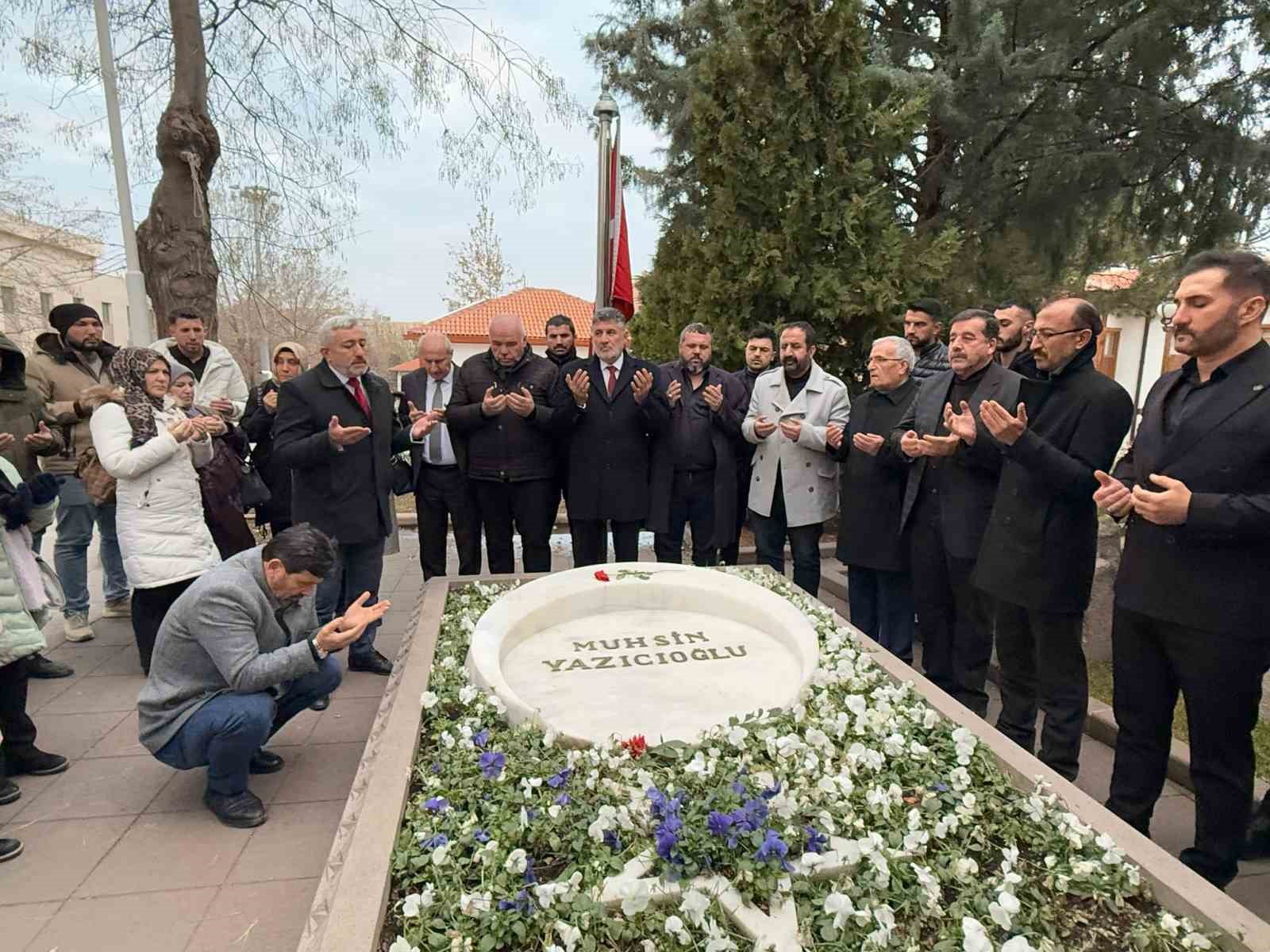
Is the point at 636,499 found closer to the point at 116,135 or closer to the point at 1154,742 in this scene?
the point at 1154,742

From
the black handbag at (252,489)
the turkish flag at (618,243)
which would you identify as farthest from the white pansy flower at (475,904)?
the turkish flag at (618,243)

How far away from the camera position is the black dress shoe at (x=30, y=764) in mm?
3125

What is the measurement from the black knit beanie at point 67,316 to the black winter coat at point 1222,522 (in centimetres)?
529

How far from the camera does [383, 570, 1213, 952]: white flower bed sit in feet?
5.82

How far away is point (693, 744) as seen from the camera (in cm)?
247

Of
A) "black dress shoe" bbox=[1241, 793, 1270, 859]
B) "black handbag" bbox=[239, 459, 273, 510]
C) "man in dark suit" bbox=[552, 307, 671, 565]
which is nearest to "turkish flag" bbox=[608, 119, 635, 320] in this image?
"man in dark suit" bbox=[552, 307, 671, 565]

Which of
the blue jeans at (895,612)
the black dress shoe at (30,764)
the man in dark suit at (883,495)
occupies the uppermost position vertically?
the man in dark suit at (883,495)

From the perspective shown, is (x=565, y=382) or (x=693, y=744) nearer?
(x=693, y=744)

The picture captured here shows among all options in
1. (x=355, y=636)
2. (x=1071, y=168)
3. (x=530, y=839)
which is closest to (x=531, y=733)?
(x=530, y=839)

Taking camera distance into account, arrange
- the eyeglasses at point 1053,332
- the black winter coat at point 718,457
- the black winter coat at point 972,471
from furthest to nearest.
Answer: the black winter coat at point 718,457, the black winter coat at point 972,471, the eyeglasses at point 1053,332

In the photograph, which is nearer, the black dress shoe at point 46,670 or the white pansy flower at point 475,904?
the white pansy flower at point 475,904

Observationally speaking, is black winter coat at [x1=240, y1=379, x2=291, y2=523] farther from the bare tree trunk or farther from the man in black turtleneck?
the man in black turtleneck

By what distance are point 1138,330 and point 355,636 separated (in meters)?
29.5

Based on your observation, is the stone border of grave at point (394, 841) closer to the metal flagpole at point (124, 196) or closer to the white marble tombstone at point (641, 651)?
the white marble tombstone at point (641, 651)
